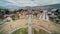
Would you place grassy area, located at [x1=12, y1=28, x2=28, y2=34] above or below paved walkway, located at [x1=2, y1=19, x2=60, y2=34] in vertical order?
below

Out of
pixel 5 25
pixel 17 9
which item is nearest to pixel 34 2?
pixel 17 9

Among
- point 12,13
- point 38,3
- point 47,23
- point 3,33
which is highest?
point 38,3

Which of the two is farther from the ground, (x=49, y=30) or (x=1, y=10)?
(x=1, y=10)

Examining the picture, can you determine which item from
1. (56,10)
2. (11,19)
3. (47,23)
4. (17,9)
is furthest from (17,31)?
(56,10)

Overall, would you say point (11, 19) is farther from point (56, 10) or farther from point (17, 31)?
point (56, 10)

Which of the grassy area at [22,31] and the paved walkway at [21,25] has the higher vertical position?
the paved walkway at [21,25]

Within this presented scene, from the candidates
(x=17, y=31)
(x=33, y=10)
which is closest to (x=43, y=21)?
(x=33, y=10)

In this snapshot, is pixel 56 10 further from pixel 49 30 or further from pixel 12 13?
pixel 12 13

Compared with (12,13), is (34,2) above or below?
above
